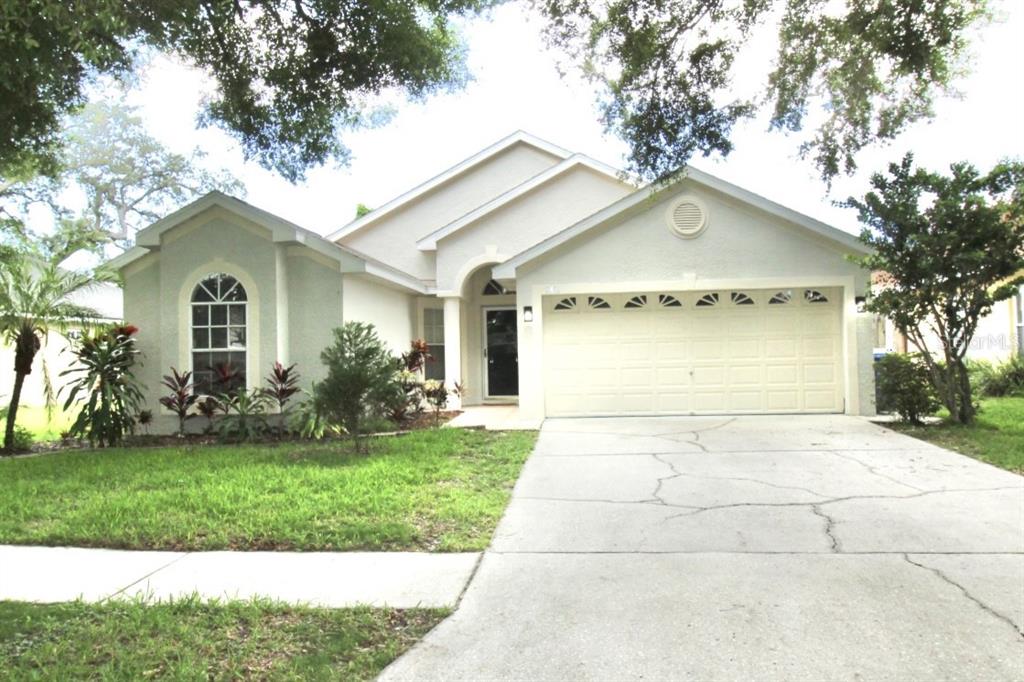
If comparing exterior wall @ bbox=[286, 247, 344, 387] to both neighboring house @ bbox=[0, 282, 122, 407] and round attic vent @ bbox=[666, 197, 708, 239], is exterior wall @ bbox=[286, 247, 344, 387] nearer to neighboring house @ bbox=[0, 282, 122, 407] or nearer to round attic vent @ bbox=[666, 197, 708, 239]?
round attic vent @ bbox=[666, 197, 708, 239]

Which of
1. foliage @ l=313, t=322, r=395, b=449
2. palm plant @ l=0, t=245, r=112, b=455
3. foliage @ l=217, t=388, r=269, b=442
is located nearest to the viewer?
foliage @ l=313, t=322, r=395, b=449

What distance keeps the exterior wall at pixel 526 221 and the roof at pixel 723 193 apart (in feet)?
9.45

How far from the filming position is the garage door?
1355 centimetres

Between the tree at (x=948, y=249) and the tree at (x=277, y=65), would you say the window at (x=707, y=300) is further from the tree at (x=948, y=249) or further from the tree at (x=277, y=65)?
the tree at (x=277, y=65)

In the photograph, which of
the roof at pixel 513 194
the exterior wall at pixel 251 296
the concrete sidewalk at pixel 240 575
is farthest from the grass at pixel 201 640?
the roof at pixel 513 194

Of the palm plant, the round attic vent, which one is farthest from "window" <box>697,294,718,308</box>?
the palm plant

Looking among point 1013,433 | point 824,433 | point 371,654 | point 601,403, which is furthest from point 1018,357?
point 371,654

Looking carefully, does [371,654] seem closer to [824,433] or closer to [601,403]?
[824,433]

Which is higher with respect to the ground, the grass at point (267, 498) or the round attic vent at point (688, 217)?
the round attic vent at point (688, 217)

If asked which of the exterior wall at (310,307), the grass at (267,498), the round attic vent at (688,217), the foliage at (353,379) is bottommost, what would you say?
the grass at (267,498)

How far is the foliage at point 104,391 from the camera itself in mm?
11492

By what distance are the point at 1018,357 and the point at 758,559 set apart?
16228 millimetres

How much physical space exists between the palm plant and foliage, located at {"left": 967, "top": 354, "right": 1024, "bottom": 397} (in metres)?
19.1

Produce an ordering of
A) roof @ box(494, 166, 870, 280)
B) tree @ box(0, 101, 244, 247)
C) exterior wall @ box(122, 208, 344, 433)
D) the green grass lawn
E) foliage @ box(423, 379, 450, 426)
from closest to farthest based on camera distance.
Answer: the green grass lawn, exterior wall @ box(122, 208, 344, 433), roof @ box(494, 166, 870, 280), foliage @ box(423, 379, 450, 426), tree @ box(0, 101, 244, 247)
